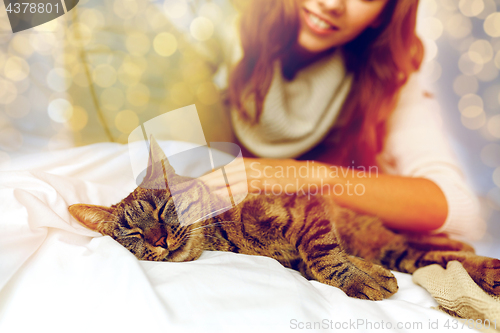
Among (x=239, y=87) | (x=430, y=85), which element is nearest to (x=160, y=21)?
(x=239, y=87)

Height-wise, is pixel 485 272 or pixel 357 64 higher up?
pixel 357 64

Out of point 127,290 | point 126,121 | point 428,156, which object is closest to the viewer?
point 127,290

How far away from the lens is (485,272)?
62 centimetres

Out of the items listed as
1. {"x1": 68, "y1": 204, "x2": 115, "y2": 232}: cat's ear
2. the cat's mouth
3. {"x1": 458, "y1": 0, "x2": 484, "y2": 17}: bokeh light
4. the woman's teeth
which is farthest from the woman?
{"x1": 68, "y1": 204, "x2": 115, "y2": 232}: cat's ear

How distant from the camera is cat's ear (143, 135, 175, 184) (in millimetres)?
677

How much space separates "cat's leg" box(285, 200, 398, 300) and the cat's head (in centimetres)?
27

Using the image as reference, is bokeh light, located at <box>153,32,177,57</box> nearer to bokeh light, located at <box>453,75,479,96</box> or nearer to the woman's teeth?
the woman's teeth

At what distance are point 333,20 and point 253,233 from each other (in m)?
0.65

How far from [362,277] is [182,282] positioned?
0.40 meters

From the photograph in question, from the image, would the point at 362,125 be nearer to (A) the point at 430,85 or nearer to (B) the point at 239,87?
(A) the point at 430,85

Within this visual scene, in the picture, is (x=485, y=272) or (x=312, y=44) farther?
(x=312, y=44)

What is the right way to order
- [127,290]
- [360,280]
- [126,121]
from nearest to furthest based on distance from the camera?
[127,290]
[360,280]
[126,121]

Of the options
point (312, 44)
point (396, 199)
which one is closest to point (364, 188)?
point (396, 199)

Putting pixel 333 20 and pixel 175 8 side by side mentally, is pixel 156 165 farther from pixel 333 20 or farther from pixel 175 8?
pixel 333 20
